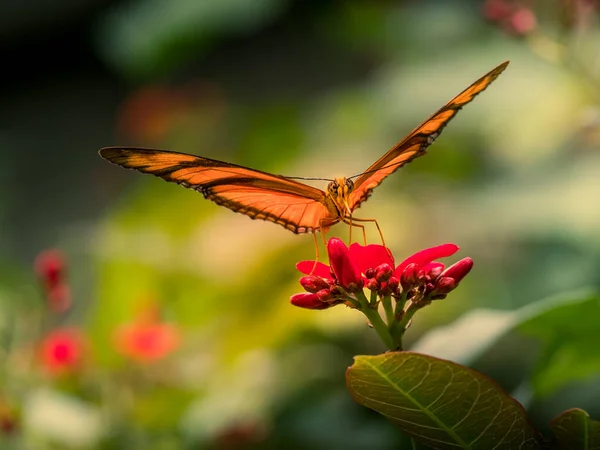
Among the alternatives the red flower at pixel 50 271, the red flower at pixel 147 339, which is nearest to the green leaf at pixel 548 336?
the red flower at pixel 50 271

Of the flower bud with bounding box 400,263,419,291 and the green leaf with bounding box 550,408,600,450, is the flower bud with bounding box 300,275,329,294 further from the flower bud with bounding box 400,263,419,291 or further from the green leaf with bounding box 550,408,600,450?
the green leaf with bounding box 550,408,600,450

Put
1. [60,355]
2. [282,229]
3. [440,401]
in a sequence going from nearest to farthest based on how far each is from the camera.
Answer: [440,401] → [60,355] → [282,229]

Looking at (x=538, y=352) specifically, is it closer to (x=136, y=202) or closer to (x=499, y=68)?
(x=499, y=68)

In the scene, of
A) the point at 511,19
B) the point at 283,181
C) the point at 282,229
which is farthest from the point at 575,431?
the point at 282,229

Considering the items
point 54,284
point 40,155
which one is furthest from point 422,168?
point 40,155

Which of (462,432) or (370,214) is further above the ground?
(370,214)

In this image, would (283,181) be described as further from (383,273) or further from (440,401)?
(440,401)
